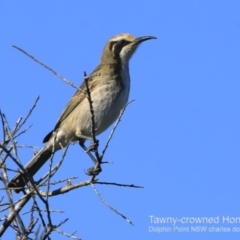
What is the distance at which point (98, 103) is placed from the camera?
8.23 m

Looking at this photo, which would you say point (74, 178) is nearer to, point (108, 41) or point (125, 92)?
point (125, 92)

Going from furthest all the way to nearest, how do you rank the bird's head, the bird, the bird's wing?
the bird's head, the bird's wing, the bird

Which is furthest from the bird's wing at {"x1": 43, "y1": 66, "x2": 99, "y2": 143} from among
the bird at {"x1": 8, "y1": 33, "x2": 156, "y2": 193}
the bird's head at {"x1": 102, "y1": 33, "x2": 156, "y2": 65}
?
the bird's head at {"x1": 102, "y1": 33, "x2": 156, "y2": 65}

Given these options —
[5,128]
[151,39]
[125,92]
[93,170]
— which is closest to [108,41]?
[151,39]

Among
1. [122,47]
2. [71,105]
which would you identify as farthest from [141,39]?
[71,105]

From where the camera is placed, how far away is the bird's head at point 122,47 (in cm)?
905

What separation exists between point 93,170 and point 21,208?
3.34 feet

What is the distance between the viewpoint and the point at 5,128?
Result: 5992 millimetres

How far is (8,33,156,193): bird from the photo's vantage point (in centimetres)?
823

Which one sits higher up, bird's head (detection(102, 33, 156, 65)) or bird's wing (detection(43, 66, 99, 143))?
bird's head (detection(102, 33, 156, 65))

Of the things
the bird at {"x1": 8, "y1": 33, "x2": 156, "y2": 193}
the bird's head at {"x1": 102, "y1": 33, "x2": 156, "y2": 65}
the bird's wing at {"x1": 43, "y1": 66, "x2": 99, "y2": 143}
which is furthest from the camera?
the bird's head at {"x1": 102, "y1": 33, "x2": 156, "y2": 65}

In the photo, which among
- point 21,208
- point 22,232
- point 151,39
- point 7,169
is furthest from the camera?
point 151,39

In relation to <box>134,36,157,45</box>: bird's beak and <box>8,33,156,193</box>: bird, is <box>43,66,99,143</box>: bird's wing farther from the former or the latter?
<box>134,36,157,45</box>: bird's beak

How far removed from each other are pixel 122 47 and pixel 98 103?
125cm
